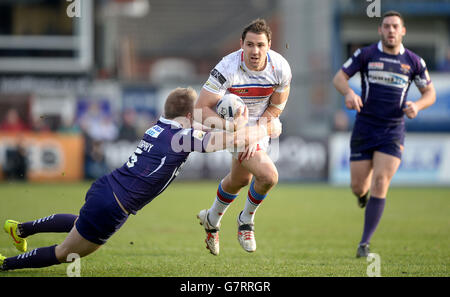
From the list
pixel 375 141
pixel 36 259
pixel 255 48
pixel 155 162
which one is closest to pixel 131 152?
pixel 375 141

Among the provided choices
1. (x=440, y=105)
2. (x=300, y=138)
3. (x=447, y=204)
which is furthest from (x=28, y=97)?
(x=447, y=204)

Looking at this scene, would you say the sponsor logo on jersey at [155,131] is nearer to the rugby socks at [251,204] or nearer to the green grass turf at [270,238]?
the green grass turf at [270,238]

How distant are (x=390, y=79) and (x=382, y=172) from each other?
112 centimetres

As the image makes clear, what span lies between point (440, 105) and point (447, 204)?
8.50 meters

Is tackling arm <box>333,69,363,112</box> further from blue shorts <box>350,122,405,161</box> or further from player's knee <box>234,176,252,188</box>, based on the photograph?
player's knee <box>234,176,252,188</box>

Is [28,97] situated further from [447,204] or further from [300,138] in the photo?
[447,204]

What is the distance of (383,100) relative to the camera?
27.9 feet

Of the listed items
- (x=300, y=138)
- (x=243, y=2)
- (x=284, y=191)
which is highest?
(x=243, y=2)

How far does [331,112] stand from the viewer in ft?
77.0

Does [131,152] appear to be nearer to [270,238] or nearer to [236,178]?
[270,238]

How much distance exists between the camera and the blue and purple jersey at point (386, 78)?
844cm

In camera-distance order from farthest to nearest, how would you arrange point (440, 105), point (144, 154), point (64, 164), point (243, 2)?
point (243, 2) → point (440, 105) → point (64, 164) → point (144, 154)

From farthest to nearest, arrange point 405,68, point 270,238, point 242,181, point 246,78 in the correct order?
point 270,238 < point 405,68 < point 242,181 < point 246,78

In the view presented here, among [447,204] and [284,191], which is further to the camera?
[284,191]
